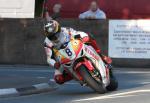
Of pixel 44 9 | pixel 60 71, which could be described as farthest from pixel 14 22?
pixel 60 71

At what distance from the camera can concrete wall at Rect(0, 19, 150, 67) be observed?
21.5 meters

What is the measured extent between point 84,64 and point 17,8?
15593 mm

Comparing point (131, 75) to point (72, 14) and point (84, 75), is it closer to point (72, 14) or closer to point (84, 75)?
point (84, 75)

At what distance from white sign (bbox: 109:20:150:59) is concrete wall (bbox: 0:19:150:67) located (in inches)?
14.8

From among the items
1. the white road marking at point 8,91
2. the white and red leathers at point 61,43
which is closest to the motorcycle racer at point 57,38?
the white and red leathers at point 61,43

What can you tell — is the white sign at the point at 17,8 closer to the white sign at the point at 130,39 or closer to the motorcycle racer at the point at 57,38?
the white sign at the point at 130,39

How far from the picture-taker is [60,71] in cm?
1367

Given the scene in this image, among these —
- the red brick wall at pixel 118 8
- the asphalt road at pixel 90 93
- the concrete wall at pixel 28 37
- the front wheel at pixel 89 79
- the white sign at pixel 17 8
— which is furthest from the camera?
the white sign at pixel 17 8

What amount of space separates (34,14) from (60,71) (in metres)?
15.3

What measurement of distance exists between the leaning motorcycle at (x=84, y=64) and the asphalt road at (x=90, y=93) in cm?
27

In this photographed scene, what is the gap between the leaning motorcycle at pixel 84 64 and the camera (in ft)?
42.8

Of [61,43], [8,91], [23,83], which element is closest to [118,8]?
[23,83]

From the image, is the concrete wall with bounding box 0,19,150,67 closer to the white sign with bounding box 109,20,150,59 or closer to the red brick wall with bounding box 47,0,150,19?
the white sign with bounding box 109,20,150,59

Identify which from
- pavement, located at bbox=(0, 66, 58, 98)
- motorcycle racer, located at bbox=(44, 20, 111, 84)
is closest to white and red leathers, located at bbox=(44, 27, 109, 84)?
motorcycle racer, located at bbox=(44, 20, 111, 84)
